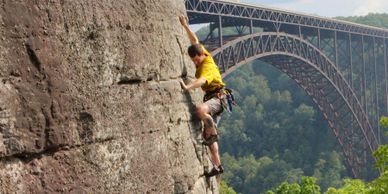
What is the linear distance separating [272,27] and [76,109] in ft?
82.5

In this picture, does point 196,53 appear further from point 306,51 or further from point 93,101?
point 306,51

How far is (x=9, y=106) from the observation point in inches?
94.8

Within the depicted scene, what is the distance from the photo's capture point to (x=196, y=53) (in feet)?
12.7

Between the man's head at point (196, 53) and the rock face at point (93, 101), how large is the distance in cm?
13

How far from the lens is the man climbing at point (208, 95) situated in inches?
151

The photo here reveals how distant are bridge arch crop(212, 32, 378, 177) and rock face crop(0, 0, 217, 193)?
15.8 m

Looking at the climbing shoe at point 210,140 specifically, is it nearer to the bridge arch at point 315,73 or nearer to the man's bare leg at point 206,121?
the man's bare leg at point 206,121

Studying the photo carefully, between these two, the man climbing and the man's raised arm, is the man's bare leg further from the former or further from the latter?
the man's raised arm

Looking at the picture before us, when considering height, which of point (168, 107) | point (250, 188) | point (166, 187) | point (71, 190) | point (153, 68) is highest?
point (153, 68)

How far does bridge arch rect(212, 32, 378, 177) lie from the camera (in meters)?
21.7

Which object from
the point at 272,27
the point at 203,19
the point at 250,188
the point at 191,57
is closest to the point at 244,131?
the point at 250,188

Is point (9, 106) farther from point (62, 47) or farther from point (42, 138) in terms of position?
point (62, 47)

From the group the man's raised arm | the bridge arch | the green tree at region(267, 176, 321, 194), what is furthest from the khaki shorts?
the bridge arch

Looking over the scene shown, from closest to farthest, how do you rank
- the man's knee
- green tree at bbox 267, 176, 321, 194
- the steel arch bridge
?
the man's knee < green tree at bbox 267, 176, 321, 194 < the steel arch bridge
